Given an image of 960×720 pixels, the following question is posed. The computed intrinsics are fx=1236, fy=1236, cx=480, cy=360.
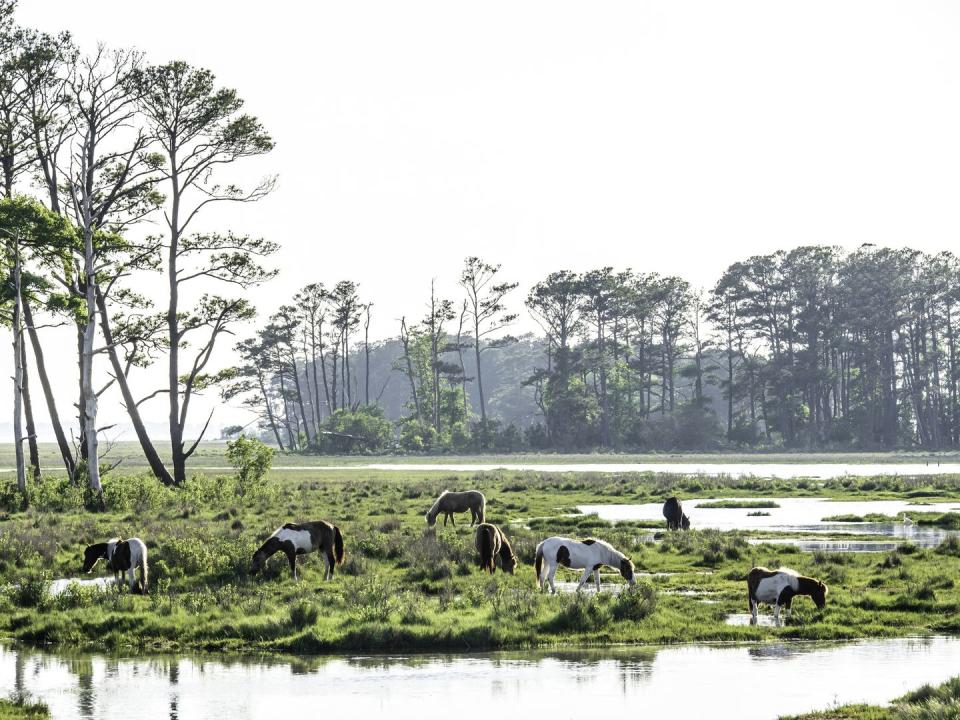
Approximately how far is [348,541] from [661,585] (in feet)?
27.7

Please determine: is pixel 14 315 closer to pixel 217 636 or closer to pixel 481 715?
pixel 217 636

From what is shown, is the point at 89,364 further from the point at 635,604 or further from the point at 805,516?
the point at 635,604

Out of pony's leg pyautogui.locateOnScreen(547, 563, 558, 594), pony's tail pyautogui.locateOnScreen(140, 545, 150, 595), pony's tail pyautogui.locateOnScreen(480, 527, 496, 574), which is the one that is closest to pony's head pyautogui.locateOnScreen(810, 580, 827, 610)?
pony's leg pyautogui.locateOnScreen(547, 563, 558, 594)

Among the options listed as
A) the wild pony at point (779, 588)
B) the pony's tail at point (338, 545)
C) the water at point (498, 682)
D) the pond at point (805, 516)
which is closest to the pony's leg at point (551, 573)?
the wild pony at point (779, 588)

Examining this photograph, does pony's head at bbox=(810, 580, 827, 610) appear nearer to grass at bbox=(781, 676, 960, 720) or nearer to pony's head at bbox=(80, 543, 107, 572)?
grass at bbox=(781, 676, 960, 720)

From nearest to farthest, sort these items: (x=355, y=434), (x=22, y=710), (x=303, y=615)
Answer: (x=22, y=710) < (x=303, y=615) < (x=355, y=434)

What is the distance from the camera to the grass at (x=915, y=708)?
1303 cm

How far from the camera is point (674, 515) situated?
3534 centimetres

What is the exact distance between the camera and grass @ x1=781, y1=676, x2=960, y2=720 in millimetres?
13031

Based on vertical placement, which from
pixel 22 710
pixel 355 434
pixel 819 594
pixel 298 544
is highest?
pixel 355 434

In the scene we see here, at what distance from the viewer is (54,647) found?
1994cm

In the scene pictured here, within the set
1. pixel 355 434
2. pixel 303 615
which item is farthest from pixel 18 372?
pixel 355 434

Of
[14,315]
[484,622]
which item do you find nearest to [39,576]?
[484,622]

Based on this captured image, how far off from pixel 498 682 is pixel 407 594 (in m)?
6.28
